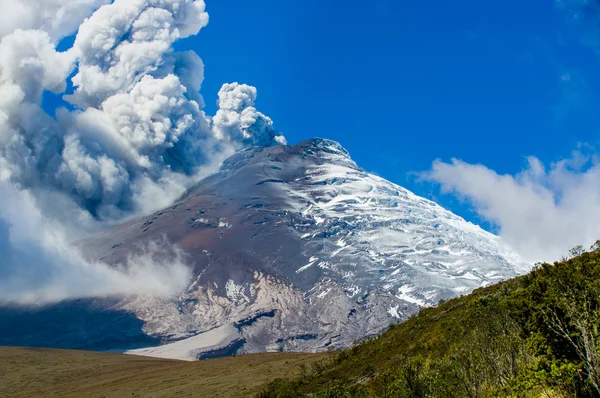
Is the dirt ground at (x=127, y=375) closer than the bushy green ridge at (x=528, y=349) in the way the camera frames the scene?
No

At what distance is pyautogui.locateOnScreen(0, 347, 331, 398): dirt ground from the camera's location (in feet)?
246

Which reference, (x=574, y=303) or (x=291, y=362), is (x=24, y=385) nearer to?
(x=291, y=362)

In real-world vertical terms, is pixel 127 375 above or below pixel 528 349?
above

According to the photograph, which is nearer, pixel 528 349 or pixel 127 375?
pixel 528 349

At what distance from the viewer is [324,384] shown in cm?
5200

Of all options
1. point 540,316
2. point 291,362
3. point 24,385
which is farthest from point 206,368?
point 540,316

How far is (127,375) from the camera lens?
105375 mm

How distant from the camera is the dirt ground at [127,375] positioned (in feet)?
246

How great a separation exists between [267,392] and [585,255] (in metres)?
35.4

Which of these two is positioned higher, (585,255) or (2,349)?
(2,349)

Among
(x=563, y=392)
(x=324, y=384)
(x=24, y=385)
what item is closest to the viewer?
(x=563, y=392)

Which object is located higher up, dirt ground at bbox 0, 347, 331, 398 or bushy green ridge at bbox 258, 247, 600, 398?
dirt ground at bbox 0, 347, 331, 398

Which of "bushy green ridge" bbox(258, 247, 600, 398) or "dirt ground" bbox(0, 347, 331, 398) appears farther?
"dirt ground" bbox(0, 347, 331, 398)

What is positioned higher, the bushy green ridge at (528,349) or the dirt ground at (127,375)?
the dirt ground at (127,375)
